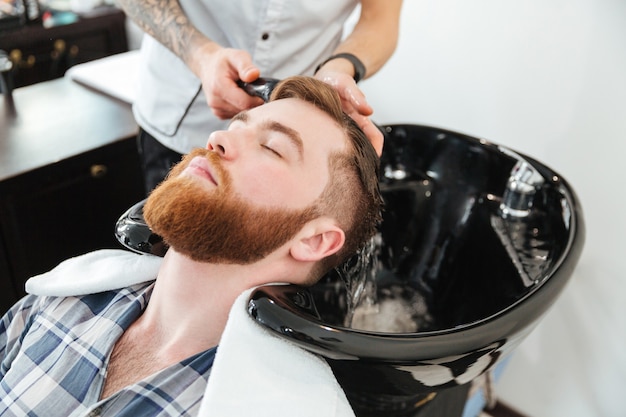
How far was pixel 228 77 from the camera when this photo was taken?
3.71 feet

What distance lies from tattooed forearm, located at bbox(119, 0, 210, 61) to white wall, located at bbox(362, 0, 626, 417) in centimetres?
77

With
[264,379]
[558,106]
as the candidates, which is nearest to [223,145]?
[264,379]

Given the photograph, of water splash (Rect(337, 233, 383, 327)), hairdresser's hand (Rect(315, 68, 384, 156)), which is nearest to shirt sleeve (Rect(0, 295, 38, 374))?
water splash (Rect(337, 233, 383, 327))

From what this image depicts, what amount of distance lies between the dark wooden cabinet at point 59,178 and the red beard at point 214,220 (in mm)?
777

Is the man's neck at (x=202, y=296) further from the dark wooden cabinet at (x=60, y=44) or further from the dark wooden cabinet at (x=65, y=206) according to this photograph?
the dark wooden cabinet at (x=60, y=44)

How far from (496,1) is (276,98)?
32.1 inches

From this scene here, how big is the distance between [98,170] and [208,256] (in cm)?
91

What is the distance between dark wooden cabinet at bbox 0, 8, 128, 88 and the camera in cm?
269

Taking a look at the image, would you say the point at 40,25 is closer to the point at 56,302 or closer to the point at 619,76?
the point at 56,302

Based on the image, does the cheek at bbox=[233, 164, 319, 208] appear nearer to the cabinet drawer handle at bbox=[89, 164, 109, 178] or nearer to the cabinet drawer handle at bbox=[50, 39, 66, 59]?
the cabinet drawer handle at bbox=[89, 164, 109, 178]

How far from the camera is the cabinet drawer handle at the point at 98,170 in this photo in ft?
5.68

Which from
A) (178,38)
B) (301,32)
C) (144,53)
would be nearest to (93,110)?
(144,53)

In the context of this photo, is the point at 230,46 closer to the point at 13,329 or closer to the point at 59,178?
the point at 59,178

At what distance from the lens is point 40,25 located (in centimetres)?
275
